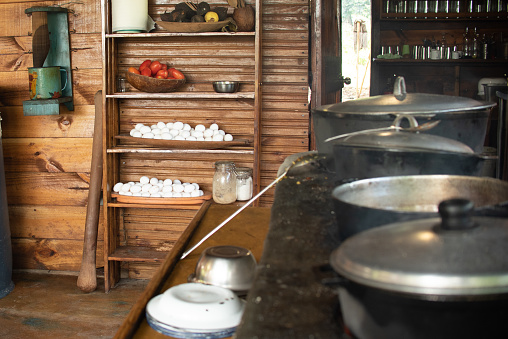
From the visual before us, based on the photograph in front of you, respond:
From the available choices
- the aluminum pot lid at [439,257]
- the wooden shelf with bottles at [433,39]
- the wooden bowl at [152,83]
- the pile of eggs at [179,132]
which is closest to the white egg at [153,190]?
the pile of eggs at [179,132]

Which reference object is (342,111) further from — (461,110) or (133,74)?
(133,74)

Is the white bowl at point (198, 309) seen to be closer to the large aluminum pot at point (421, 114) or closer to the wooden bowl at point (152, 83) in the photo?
the large aluminum pot at point (421, 114)

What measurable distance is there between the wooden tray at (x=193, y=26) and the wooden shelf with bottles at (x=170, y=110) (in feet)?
0.28

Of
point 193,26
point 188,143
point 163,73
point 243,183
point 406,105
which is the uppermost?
point 193,26

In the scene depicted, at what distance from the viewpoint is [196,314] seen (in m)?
1.23

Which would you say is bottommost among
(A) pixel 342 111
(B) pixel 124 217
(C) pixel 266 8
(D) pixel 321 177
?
(B) pixel 124 217

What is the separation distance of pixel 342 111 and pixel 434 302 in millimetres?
1087

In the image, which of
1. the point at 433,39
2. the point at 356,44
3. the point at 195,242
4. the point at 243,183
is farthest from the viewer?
the point at 356,44

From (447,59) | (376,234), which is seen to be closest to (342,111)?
(376,234)

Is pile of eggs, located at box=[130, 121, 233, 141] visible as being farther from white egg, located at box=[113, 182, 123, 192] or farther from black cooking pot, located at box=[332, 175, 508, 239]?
black cooking pot, located at box=[332, 175, 508, 239]

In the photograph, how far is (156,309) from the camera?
1296 mm

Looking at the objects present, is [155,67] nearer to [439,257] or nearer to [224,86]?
[224,86]

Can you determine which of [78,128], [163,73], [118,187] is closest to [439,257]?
[163,73]

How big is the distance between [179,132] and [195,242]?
188 cm
